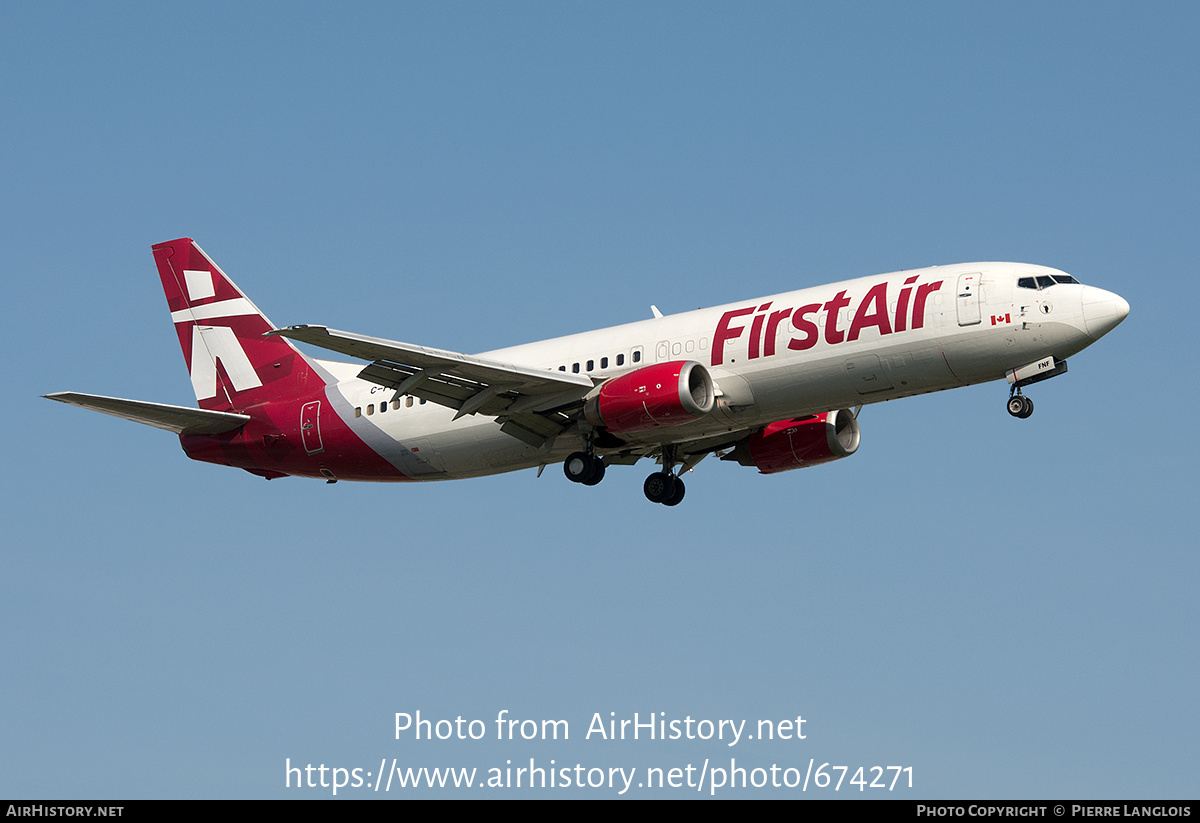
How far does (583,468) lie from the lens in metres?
40.1

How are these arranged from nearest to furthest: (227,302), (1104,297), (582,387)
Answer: (1104,297) → (582,387) → (227,302)

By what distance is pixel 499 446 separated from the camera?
41.3 metres

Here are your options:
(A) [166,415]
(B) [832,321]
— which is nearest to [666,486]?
(B) [832,321]

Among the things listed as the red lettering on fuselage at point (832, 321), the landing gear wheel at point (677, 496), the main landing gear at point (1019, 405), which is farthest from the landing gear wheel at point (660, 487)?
the main landing gear at point (1019, 405)

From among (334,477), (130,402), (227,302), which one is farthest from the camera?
Result: (227,302)

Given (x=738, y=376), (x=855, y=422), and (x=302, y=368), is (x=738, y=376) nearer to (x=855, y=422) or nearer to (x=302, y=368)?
(x=855, y=422)

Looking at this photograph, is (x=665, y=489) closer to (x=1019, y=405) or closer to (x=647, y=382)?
(x=647, y=382)

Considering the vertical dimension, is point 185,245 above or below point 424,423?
above

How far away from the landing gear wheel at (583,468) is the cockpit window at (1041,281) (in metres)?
12.0

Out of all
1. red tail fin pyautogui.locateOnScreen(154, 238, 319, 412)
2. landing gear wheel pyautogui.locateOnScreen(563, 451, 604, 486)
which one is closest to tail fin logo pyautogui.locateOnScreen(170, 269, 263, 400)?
red tail fin pyautogui.locateOnScreen(154, 238, 319, 412)

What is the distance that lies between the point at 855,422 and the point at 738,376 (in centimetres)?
701

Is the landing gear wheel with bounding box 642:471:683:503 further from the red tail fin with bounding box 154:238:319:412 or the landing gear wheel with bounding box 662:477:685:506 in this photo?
the red tail fin with bounding box 154:238:319:412

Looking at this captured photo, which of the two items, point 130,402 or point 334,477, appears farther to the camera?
point 334,477

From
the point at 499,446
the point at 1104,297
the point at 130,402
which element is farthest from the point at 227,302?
the point at 1104,297
